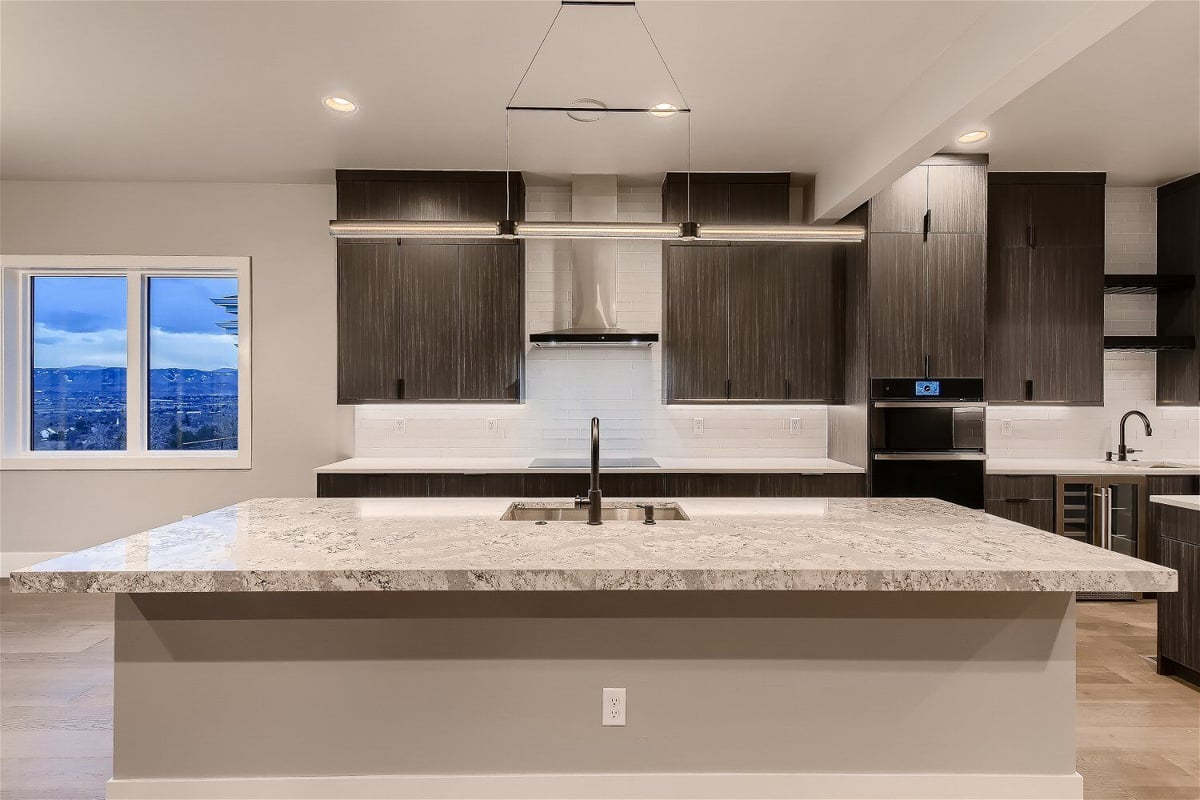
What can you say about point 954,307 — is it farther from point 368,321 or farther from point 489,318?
point 368,321

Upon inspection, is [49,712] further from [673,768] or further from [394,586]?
[673,768]

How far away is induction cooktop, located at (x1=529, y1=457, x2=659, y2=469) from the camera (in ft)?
13.5

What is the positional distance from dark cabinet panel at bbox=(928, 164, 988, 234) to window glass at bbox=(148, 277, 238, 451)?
480 centimetres

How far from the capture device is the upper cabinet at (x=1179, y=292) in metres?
4.39

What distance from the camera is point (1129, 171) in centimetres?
435

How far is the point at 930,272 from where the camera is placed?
13.1ft

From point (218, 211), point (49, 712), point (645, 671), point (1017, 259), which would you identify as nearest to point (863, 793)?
point (645, 671)

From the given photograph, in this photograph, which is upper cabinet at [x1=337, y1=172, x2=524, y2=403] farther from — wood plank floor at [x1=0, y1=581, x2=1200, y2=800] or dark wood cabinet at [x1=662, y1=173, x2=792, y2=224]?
wood plank floor at [x1=0, y1=581, x2=1200, y2=800]

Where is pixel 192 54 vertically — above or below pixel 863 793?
above

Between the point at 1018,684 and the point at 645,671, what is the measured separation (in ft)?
3.57

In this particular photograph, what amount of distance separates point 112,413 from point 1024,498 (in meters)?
6.32

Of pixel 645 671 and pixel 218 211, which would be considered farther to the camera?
pixel 218 211

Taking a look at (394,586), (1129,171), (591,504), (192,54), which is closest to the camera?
(394,586)

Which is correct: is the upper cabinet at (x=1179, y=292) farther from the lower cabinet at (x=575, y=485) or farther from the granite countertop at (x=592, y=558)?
the granite countertop at (x=592, y=558)
